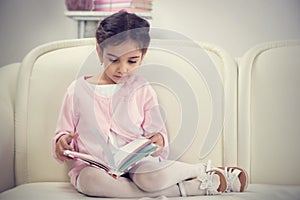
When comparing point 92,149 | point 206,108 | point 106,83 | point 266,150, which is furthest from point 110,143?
point 266,150

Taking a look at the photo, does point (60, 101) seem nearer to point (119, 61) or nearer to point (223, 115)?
point (119, 61)

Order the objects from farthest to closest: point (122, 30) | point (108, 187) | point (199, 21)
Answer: point (199, 21), point (122, 30), point (108, 187)

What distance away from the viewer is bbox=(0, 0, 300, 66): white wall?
1365 mm

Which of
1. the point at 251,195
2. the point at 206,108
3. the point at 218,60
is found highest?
the point at 218,60

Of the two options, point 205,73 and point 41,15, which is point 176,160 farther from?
point 41,15

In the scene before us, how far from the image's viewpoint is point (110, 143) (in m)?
1.22

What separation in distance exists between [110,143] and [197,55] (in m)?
0.32

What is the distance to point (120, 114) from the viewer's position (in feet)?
4.09

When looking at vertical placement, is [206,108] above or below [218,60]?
below

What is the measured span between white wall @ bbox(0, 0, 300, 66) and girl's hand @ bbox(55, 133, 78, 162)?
33cm

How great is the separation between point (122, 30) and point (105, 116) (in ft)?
0.67

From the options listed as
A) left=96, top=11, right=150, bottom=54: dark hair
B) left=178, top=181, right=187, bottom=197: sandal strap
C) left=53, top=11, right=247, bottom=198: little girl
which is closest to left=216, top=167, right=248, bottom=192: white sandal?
left=53, top=11, right=247, bottom=198: little girl

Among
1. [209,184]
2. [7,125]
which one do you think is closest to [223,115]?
[209,184]

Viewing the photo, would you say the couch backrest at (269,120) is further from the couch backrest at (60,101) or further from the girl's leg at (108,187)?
the girl's leg at (108,187)
